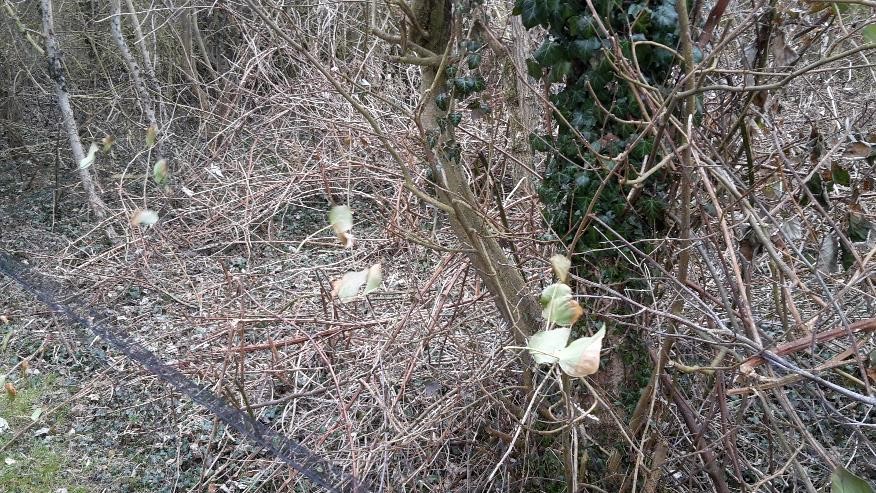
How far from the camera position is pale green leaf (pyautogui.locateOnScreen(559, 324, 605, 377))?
1.89 meters

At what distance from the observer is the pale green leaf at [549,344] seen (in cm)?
200

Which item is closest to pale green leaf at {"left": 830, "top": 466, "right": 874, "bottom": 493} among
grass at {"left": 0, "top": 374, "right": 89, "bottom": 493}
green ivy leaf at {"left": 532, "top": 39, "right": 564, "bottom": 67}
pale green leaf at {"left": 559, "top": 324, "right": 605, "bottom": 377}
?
pale green leaf at {"left": 559, "top": 324, "right": 605, "bottom": 377}

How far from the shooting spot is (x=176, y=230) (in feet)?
22.1

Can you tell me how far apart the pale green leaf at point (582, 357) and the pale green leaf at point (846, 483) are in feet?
2.31

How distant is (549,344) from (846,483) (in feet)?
2.76

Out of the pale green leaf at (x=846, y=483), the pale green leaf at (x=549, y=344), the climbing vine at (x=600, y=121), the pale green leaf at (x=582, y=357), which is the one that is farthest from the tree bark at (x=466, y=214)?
the pale green leaf at (x=846, y=483)

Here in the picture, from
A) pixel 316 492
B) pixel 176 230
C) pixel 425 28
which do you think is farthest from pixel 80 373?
pixel 425 28

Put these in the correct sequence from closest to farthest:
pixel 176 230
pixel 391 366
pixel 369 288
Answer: pixel 369 288 → pixel 391 366 → pixel 176 230

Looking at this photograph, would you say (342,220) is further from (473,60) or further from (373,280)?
(473,60)

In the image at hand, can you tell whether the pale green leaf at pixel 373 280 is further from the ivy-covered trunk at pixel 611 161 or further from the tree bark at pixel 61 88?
the tree bark at pixel 61 88

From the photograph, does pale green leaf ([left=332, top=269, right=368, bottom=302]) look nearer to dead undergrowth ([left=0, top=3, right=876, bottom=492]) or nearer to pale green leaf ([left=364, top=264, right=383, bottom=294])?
pale green leaf ([left=364, top=264, right=383, bottom=294])

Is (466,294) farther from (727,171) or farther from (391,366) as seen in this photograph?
(727,171)

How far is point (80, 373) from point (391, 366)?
310 centimetres

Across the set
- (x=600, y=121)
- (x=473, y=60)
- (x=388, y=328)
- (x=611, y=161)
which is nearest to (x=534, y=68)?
(x=473, y=60)
